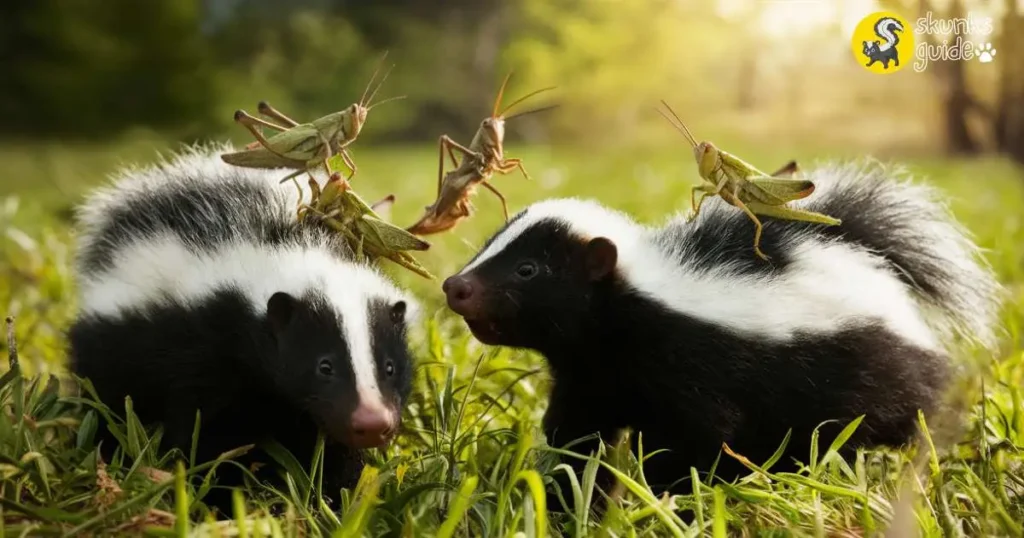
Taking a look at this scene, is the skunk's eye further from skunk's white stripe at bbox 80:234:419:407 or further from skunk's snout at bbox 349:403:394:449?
skunk's snout at bbox 349:403:394:449

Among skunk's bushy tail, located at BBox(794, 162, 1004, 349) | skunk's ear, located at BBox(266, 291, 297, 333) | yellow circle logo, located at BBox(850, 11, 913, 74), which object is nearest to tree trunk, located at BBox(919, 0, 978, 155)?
yellow circle logo, located at BBox(850, 11, 913, 74)

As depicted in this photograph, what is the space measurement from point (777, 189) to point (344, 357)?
5.96 ft

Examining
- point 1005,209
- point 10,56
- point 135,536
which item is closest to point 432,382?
point 135,536

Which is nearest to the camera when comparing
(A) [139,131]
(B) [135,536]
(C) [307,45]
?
(B) [135,536]

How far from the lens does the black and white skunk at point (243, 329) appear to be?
3.54 m

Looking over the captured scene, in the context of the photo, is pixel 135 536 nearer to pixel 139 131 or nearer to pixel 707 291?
pixel 707 291

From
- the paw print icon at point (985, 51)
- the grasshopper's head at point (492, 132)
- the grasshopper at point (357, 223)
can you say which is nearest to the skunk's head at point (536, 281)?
the grasshopper at point (357, 223)

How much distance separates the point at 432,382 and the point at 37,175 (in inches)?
503

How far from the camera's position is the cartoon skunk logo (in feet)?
15.3

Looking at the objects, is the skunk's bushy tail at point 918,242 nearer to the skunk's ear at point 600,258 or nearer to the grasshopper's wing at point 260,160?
the skunk's ear at point 600,258

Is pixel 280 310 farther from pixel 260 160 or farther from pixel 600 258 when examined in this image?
pixel 600 258

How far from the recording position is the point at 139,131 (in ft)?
54.0

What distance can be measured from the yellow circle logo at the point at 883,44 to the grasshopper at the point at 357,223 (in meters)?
2.44

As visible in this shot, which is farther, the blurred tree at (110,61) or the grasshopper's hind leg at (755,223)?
the blurred tree at (110,61)
